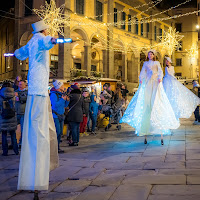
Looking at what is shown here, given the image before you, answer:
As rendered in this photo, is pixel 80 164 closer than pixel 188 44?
Yes

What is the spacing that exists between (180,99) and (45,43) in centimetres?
694

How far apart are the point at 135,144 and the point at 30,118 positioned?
170 inches

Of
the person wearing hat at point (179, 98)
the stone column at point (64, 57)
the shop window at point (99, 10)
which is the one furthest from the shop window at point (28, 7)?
the person wearing hat at point (179, 98)

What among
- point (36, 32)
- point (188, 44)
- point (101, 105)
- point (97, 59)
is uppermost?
point (188, 44)

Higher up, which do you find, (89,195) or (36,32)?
(36,32)

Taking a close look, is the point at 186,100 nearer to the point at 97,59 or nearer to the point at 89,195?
the point at 89,195

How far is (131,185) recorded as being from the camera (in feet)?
12.6

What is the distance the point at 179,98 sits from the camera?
31.2ft

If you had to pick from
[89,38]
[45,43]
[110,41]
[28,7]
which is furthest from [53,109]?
[110,41]

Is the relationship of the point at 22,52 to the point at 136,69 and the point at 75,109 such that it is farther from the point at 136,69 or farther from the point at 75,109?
the point at 136,69

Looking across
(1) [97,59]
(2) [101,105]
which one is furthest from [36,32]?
(1) [97,59]

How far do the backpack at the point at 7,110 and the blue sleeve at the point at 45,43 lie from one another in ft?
11.5

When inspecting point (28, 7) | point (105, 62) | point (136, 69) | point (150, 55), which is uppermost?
point (28, 7)

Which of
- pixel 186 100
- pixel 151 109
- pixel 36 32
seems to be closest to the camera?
pixel 36 32
